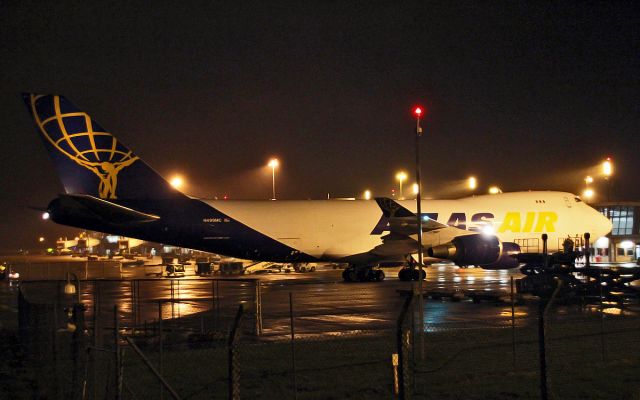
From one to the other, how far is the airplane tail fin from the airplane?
0.14 ft

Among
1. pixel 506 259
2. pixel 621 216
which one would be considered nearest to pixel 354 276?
pixel 506 259

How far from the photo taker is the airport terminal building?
63.1m

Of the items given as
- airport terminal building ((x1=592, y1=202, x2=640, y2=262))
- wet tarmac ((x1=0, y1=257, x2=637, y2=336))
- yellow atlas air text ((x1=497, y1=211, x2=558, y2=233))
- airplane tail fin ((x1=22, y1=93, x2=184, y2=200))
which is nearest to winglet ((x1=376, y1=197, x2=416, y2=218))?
wet tarmac ((x1=0, y1=257, x2=637, y2=336))

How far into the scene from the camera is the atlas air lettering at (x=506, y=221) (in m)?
38.9

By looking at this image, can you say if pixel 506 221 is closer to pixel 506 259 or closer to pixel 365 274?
pixel 506 259

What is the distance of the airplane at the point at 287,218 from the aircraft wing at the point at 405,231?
0.05 m

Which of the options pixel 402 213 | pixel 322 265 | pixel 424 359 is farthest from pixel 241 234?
pixel 322 265

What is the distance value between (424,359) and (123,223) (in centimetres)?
2112

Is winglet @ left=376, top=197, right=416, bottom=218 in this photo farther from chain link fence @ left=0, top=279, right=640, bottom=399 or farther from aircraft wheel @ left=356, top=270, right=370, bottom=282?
chain link fence @ left=0, top=279, right=640, bottom=399

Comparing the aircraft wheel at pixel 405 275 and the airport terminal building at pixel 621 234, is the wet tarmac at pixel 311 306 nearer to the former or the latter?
the aircraft wheel at pixel 405 275

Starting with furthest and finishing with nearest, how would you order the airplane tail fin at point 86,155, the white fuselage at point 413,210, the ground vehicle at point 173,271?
the ground vehicle at point 173,271 < the white fuselage at point 413,210 < the airplane tail fin at point 86,155

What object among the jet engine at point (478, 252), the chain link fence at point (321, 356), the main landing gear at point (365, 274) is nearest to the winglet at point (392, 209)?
the main landing gear at point (365, 274)

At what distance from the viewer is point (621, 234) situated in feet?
213

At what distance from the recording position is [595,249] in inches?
2532
